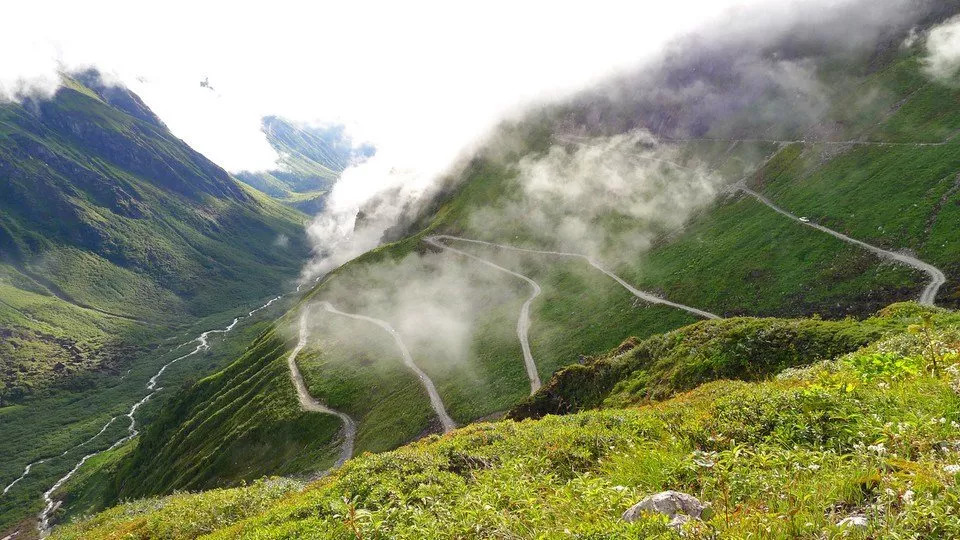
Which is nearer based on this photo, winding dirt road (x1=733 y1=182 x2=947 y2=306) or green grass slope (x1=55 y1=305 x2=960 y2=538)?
green grass slope (x1=55 y1=305 x2=960 y2=538)

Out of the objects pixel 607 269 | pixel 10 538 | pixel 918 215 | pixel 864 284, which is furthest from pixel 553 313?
pixel 10 538

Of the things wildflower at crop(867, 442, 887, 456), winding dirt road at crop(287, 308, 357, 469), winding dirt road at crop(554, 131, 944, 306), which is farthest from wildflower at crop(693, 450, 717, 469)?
winding dirt road at crop(554, 131, 944, 306)

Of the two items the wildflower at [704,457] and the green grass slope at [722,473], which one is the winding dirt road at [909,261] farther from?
the wildflower at [704,457]

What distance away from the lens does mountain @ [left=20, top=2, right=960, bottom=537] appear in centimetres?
964

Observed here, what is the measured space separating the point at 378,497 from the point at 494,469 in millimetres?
3521

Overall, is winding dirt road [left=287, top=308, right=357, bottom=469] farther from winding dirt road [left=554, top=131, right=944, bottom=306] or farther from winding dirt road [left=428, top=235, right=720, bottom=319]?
winding dirt road [left=554, top=131, right=944, bottom=306]

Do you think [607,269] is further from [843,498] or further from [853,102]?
[843,498]

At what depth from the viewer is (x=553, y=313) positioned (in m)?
102

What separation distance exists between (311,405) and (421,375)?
27322 mm

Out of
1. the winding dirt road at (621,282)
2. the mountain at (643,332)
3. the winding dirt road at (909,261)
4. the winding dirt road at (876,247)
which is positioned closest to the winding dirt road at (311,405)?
the mountain at (643,332)

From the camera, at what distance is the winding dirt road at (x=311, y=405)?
3305 inches

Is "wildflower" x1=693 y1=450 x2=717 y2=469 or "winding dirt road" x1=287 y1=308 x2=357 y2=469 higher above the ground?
"wildflower" x1=693 y1=450 x2=717 y2=469

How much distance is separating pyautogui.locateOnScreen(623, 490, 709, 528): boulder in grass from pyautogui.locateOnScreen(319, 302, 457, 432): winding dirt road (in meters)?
68.6

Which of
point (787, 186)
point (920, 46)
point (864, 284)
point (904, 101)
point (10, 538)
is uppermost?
point (920, 46)
